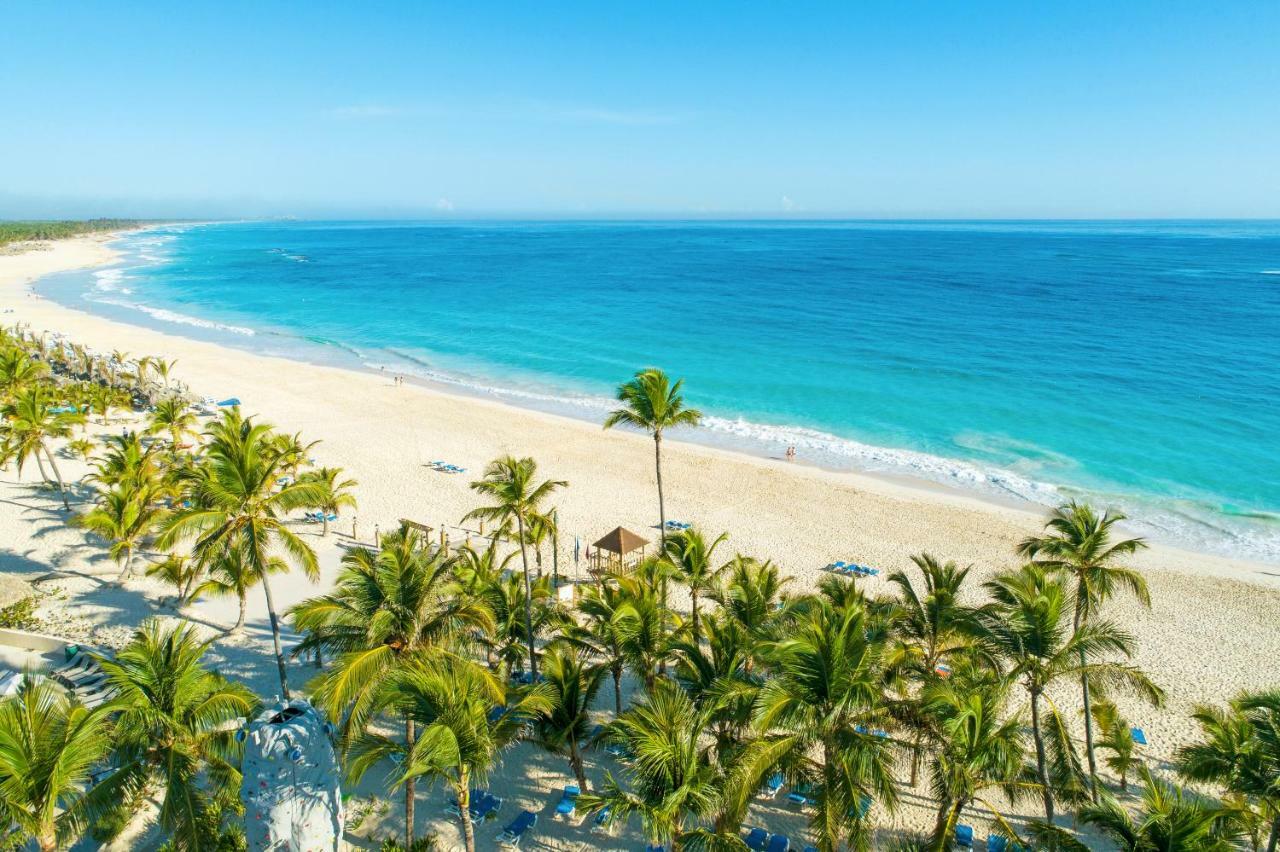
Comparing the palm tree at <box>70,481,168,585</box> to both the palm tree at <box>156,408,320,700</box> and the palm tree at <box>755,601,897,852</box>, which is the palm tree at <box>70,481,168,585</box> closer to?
the palm tree at <box>156,408,320,700</box>

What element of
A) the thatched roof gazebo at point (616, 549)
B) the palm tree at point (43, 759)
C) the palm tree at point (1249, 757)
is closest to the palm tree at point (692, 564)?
the thatched roof gazebo at point (616, 549)

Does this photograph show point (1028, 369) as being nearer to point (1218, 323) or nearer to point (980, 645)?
point (1218, 323)

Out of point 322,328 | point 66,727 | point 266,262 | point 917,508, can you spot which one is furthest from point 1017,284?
point 266,262

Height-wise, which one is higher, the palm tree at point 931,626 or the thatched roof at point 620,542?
the palm tree at point 931,626

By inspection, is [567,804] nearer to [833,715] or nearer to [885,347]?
[833,715]

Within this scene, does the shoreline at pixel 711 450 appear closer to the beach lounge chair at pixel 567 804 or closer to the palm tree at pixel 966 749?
the beach lounge chair at pixel 567 804

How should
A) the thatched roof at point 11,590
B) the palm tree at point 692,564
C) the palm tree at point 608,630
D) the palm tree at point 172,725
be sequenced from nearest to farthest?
1. the palm tree at point 172,725
2. the palm tree at point 608,630
3. the palm tree at point 692,564
4. the thatched roof at point 11,590

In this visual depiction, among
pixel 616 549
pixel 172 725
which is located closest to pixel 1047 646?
pixel 172 725
